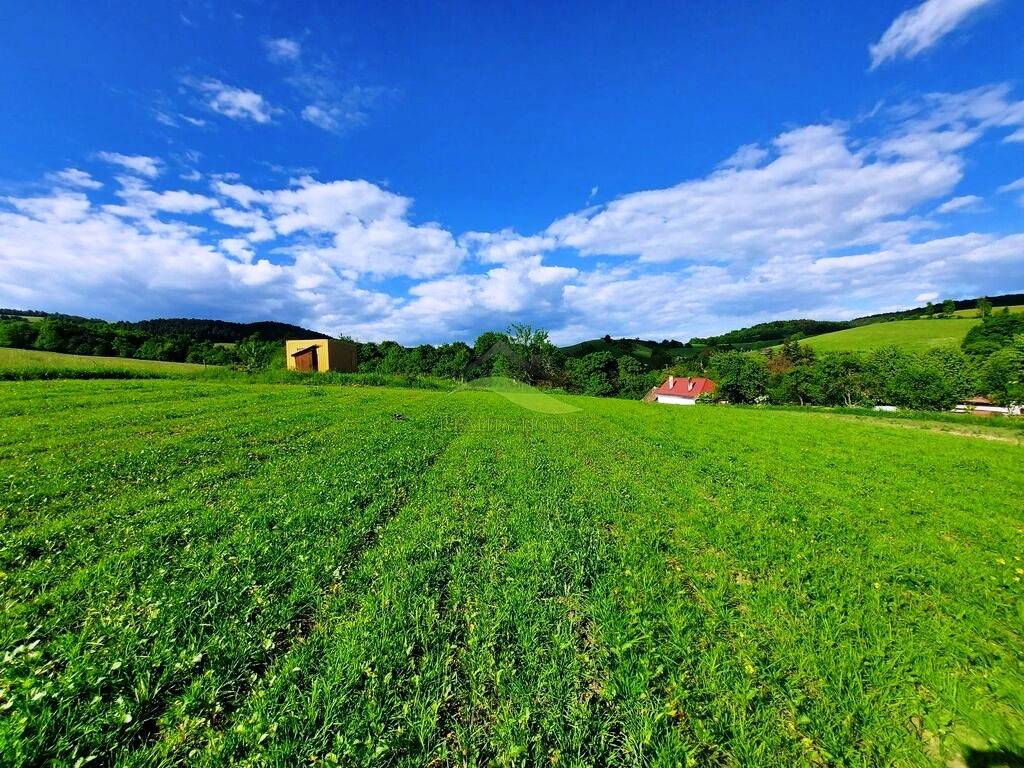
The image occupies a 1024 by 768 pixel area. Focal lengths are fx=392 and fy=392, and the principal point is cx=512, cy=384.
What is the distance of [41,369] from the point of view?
29172mm

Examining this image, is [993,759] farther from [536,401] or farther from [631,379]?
[631,379]

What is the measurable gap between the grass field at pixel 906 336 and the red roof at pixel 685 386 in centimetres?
3200

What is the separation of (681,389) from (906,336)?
5427 centimetres

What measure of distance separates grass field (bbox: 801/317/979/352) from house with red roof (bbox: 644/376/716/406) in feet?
107

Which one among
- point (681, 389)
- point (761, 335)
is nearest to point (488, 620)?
point (681, 389)

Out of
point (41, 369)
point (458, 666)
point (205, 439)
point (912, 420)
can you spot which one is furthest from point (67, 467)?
point (912, 420)

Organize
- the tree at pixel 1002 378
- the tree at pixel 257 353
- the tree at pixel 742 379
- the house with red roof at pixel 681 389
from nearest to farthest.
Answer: the tree at pixel 1002 378 < the tree at pixel 742 379 < the tree at pixel 257 353 < the house with red roof at pixel 681 389

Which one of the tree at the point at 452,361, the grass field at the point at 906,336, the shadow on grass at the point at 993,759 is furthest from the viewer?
the tree at the point at 452,361

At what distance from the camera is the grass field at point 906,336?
83469mm

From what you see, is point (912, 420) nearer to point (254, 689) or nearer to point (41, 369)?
point (254, 689)

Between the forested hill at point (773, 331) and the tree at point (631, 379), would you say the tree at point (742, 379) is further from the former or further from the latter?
the forested hill at point (773, 331)

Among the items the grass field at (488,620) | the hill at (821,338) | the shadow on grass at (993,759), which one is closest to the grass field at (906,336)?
the hill at (821,338)

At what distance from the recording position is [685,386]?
3686 inches

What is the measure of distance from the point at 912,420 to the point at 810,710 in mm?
50642
